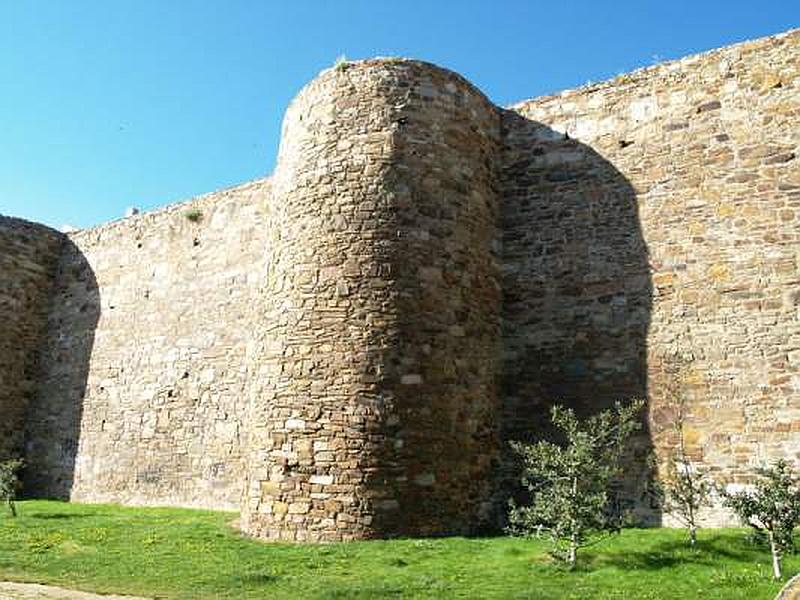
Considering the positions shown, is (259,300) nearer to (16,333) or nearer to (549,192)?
(549,192)

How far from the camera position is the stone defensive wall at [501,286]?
9.91 metres

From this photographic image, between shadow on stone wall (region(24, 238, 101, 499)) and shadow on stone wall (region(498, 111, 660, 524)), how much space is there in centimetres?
982

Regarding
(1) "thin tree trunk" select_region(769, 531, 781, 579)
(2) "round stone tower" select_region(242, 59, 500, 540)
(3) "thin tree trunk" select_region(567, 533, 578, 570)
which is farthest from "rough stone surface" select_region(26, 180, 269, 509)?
(1) "thin tree trunk" select_region(769, 531, 781, 579)

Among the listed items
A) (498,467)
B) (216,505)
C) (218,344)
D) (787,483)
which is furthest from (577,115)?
(216,505)

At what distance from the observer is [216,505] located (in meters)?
13.8

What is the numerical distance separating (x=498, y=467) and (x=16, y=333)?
519 inches

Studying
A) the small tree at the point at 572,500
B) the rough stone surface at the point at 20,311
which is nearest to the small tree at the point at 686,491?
the small tree at the point at 572,500

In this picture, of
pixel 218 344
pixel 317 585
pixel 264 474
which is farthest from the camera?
pixel 218 344

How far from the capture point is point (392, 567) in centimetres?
816

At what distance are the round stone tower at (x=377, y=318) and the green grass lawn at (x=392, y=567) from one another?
0.75 m

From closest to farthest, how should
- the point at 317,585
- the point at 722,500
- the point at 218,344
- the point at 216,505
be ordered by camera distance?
the point at 317,585
the point at 722,500
the point at 216,505
the point at 218,344

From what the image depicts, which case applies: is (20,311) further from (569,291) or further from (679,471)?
(679,471)

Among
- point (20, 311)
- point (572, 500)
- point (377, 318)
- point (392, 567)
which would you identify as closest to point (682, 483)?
point (572, 500)

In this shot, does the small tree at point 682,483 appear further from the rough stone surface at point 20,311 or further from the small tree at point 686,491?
the rough stone surface at point 20,311
